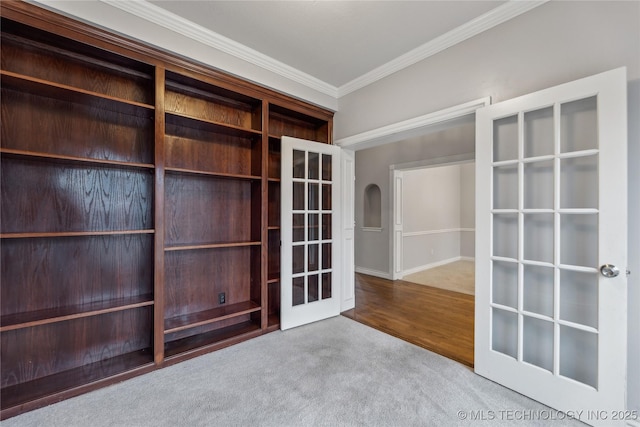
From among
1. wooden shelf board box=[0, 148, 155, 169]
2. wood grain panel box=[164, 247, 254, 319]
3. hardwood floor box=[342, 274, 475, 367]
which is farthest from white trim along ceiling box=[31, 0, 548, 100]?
hardwood floor box=[342, 274, 475, 367]

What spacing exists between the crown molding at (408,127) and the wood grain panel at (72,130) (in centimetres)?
206

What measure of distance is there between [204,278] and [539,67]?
3230 millimetres

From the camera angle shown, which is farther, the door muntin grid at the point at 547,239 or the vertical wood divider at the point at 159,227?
the vertical wood divider at the point at 159,227

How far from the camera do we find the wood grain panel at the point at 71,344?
184cm

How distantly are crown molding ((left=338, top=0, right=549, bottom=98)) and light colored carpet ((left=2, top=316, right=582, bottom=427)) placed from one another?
268cm

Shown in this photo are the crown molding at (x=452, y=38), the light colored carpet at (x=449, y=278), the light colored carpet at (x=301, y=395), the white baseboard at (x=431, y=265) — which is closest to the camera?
the light colored carpet at (x=301, y=395)

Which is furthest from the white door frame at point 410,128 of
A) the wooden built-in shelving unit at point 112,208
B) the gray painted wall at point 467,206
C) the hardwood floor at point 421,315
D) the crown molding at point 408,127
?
the gray painted wall at point 467,206

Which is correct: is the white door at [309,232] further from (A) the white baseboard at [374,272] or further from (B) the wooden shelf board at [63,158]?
(A) the white baseboard at [374,272]

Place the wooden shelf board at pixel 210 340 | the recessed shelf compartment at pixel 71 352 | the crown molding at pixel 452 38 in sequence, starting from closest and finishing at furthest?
Answer: the recessed shelf compartment at pixel 71 352, the crown molding at pixel 452 38, the wooden shelf board at pixel 210 340

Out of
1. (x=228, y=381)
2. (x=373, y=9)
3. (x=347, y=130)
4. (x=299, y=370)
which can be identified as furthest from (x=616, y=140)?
(x=228, y=381)

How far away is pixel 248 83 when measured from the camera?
2.64 meters

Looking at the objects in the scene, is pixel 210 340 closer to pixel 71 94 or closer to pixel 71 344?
pixel 71 344

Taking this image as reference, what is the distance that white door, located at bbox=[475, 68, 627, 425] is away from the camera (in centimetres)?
149

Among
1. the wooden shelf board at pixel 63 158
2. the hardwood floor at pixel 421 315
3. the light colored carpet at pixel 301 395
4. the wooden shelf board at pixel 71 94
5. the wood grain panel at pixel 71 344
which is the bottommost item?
the hardwood floor at pixel 421 315
